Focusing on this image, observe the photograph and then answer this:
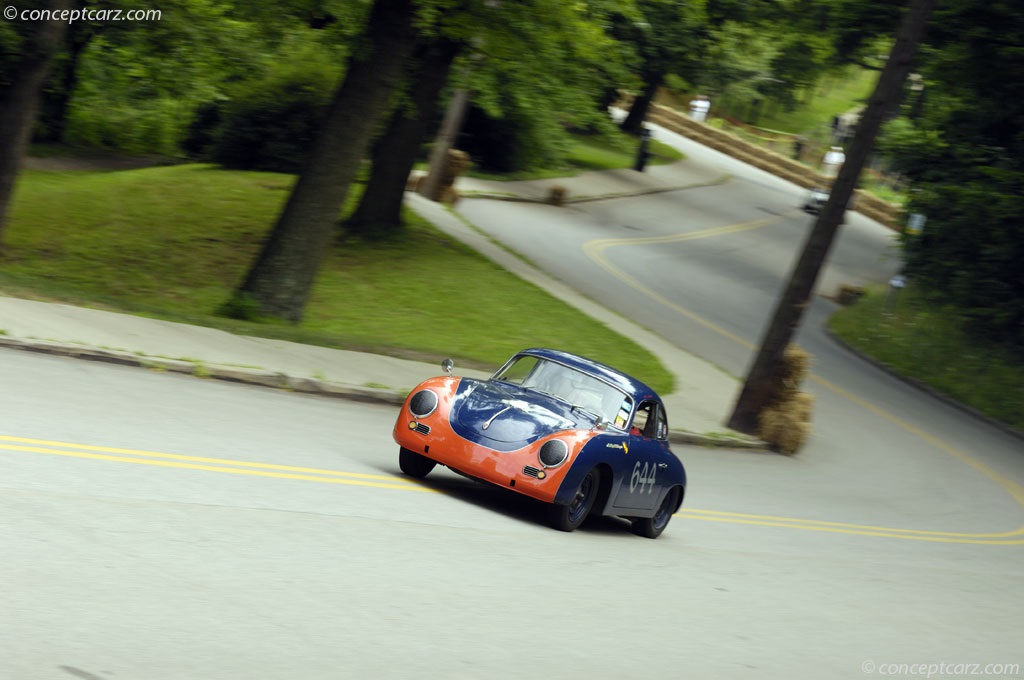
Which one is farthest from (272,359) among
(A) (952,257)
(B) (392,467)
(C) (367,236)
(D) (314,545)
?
(A) (952,257)

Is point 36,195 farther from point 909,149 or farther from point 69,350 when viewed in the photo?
point 909,149

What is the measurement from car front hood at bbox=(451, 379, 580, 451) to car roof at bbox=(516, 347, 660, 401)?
80 centimetres

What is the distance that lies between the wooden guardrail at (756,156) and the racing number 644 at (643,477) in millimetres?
52588

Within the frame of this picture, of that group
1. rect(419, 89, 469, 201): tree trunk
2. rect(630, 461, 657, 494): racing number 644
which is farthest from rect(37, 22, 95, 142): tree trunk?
rect(630, 461, 657, 494): racing number 644

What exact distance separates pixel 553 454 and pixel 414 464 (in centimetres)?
163

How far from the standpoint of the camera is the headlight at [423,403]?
10.4m

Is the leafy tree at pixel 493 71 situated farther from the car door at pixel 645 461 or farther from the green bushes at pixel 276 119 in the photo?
the car door at pixel 645 461

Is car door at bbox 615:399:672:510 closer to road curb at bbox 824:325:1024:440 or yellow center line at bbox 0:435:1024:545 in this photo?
yellow center line at bbox 0:435:1024:545

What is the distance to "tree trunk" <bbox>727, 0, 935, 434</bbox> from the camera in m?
18.9

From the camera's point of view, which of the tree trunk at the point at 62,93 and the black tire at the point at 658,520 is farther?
the tree trunk at the point at 62,93

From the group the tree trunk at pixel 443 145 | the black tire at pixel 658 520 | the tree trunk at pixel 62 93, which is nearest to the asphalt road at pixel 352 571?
the black tire at pixel 658 520

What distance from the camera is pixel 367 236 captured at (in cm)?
2761

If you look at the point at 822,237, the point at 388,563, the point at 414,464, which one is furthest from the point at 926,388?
the point at 388,563

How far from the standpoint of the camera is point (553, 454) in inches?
389
